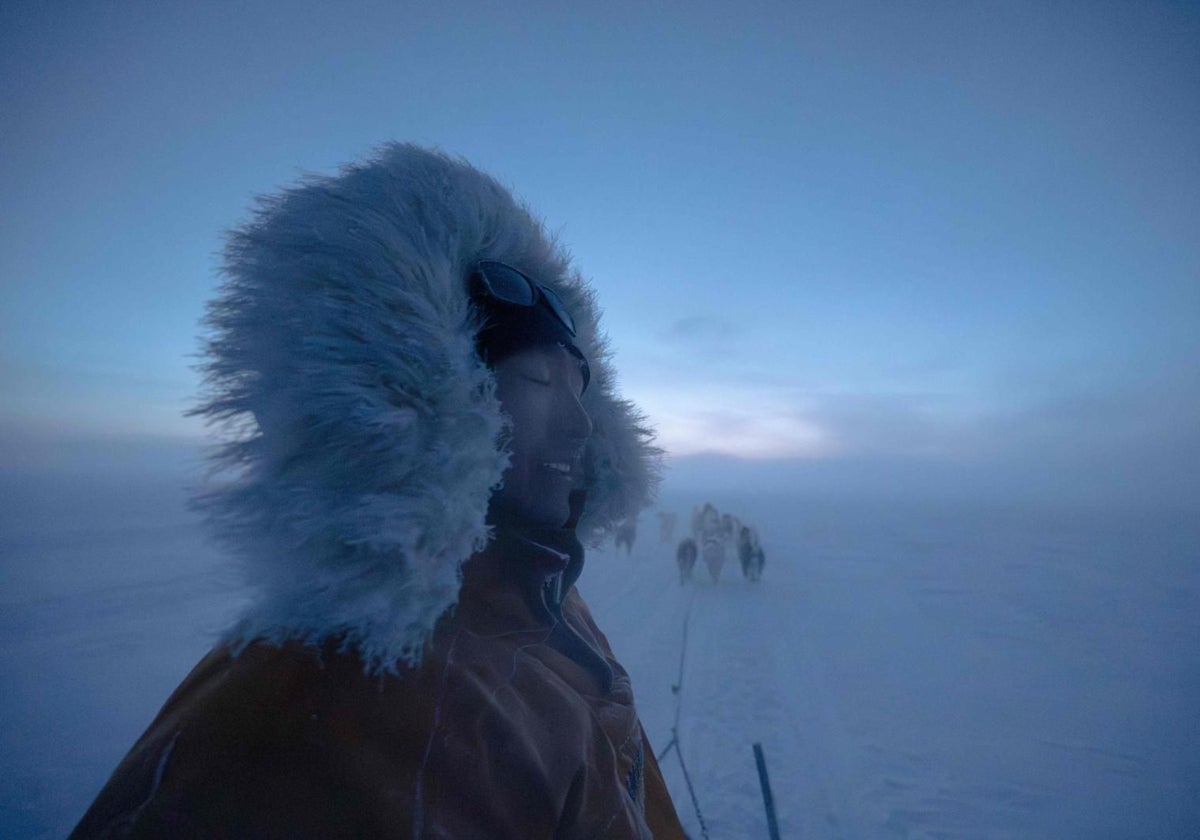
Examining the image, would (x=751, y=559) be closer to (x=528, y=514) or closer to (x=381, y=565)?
(x=528, y=514)

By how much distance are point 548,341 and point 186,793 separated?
1180 millimetres

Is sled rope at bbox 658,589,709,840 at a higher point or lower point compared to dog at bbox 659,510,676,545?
lower

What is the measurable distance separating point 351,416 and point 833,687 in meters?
6.85

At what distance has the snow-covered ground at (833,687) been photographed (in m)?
3.73

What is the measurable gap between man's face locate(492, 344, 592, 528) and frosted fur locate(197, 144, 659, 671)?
13cm

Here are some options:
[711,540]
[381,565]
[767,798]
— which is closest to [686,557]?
[711,540]

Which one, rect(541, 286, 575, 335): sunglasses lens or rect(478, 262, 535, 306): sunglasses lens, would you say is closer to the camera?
rect(478, 262, 535, 306): sunglasses lens

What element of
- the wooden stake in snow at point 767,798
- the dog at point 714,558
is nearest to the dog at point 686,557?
the dog at point 714,558

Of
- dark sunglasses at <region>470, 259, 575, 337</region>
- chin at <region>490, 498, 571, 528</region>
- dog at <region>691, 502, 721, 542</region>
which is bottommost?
dog at <region>691, 502, 721, 542</region>

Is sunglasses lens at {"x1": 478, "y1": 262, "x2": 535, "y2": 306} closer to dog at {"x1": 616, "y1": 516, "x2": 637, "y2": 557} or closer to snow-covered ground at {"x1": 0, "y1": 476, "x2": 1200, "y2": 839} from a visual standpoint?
snow-covered ground at {"x1": 0, "y1": 476, "x2": 1200, "y2": 839}

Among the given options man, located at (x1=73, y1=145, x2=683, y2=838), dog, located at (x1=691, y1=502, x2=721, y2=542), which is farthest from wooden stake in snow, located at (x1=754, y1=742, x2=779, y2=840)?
dog, located at (x1=691, y1=502, x2=721, y2=542)

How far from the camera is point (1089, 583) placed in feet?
36.4

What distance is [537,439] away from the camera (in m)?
1.36

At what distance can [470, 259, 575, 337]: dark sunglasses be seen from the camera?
135cm
